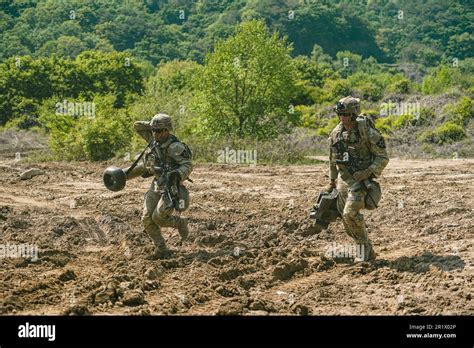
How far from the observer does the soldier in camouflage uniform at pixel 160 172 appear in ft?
33.1

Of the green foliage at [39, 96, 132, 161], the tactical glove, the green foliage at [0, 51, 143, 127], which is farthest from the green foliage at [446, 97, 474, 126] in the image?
the tactical glove

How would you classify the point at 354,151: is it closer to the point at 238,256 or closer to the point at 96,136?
the point at 238,256

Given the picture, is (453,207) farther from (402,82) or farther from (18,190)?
(402,82)

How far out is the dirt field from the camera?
26.9 ft

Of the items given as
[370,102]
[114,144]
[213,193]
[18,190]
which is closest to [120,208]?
[213,193]

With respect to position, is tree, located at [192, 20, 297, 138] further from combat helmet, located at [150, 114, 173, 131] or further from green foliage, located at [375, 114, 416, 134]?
combat helmet, located at [150, 114, 173, 131]

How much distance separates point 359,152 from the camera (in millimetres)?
9570

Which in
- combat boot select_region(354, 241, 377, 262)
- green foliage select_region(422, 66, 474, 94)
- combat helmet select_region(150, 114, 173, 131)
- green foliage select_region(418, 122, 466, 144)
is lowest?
combat boot select_region(354, 241, 377, 262)

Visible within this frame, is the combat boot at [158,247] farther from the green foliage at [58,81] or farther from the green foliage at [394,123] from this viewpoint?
the green foliage at [58,81]

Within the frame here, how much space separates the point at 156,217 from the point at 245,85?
14.7 metres

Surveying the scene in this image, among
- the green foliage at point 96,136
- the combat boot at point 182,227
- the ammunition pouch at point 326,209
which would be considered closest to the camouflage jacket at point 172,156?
the combat boot at point 182,227

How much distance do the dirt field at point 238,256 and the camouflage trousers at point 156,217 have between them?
0.34 m

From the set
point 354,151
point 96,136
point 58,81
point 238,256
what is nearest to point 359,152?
point 354,151

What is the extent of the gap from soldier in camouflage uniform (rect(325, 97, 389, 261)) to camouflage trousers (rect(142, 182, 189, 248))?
6.35ft
